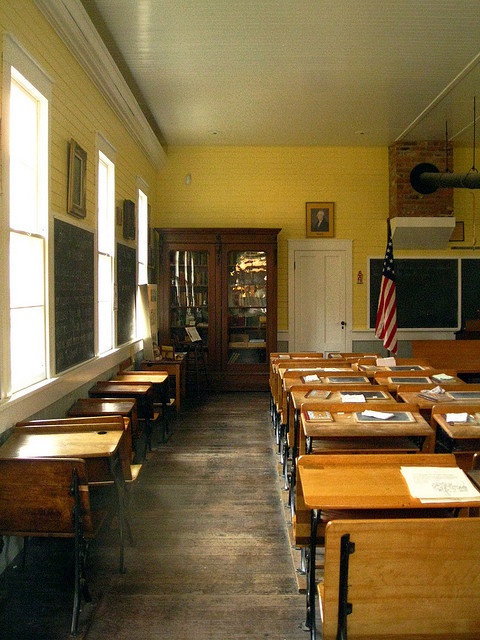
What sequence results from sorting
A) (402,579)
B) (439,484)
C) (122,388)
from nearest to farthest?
(402,579) < (439,484) < (122,388)

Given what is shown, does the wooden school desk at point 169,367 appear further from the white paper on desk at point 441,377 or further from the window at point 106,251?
the white paper on desk at point 441,377

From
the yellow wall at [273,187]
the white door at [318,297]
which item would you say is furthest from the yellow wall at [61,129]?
the white door at [318,297]

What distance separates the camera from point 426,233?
8.24m

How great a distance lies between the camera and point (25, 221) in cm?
349

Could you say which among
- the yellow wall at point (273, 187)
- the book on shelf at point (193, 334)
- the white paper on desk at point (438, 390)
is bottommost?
the white paper on desk at point (438, 390)

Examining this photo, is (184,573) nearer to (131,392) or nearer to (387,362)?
(131,392)

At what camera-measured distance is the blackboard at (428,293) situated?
8.59 meters

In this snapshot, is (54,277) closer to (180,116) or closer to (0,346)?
(0,346)

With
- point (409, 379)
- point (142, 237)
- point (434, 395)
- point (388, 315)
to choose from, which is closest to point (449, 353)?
point (388, 315)

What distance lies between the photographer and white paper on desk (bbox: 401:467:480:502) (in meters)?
1.99

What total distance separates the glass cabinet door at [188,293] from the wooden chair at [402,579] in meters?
6.58

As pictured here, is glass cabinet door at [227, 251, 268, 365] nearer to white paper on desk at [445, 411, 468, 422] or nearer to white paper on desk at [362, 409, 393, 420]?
white paper on desk at [362, 409, 393, 420]

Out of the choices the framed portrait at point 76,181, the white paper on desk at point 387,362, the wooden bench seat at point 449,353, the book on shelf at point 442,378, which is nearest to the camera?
the framed portrait at point 76,181

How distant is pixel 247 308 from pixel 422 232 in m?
2.91
